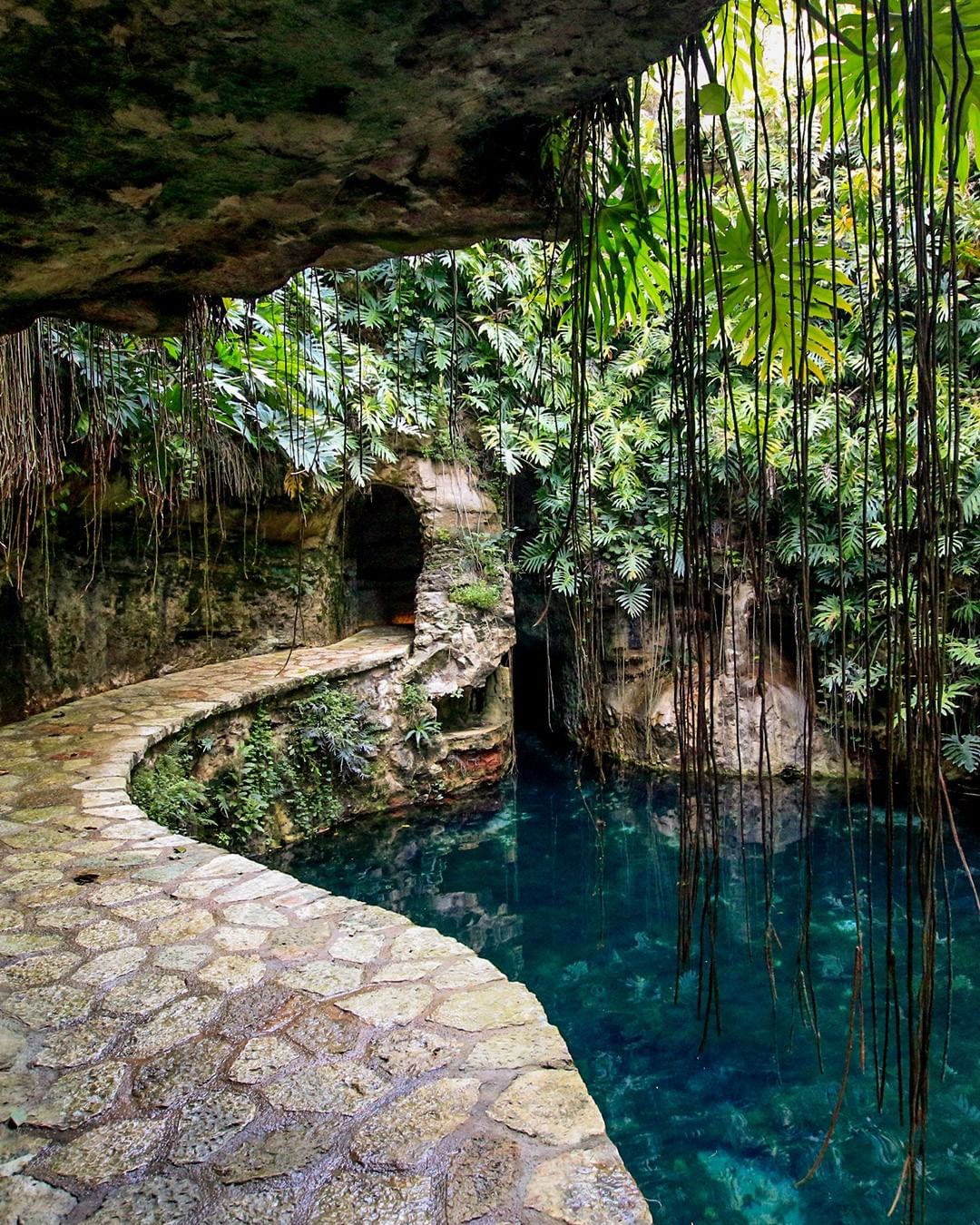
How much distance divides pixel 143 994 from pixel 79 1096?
420mm

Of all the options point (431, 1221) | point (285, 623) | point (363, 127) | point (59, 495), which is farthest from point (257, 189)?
point (285, 623)

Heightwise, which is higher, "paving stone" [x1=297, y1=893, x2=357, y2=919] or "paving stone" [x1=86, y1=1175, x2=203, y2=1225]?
"paving stone" [x1=86, y1=1175, x2=203, y2=1225]

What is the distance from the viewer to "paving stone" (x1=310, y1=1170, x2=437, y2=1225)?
1.44m

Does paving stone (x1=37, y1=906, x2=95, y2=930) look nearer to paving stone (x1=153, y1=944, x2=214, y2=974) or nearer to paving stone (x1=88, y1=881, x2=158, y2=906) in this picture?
paving stone (x1=88, y1=881, x2=158, y2=906)

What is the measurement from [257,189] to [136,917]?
2.35 metres

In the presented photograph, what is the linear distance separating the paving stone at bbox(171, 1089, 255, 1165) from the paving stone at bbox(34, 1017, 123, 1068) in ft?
1.20

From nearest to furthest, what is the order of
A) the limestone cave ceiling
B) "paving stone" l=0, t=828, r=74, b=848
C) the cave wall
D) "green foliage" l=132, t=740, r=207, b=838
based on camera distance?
1. the limestone cave ceiling
2. "paving stone" l=0, t=828, r=74, b=848
3. "green foliage" l=132, t=740, r=207, b=838
4. the cave wall

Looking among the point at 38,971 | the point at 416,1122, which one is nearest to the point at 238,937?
the point at 38,971

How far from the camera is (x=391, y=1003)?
215 cm

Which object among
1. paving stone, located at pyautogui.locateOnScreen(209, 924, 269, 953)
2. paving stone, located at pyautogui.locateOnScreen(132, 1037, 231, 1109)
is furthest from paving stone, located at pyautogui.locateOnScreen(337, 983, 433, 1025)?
paving stone, located at pyautogui.locateOnScreen(209, 924, 269, 953)

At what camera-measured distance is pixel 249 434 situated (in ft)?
19.9

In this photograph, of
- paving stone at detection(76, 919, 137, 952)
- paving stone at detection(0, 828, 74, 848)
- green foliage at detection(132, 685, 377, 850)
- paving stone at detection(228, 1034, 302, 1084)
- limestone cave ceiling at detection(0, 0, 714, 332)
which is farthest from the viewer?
green foliage at detection(132, 685, 377, 850)

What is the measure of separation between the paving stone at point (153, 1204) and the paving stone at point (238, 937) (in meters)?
0.92

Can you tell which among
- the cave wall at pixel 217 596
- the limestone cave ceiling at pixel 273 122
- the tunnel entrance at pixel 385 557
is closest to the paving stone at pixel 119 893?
the limestone cave ceiling at pixel 273 122
